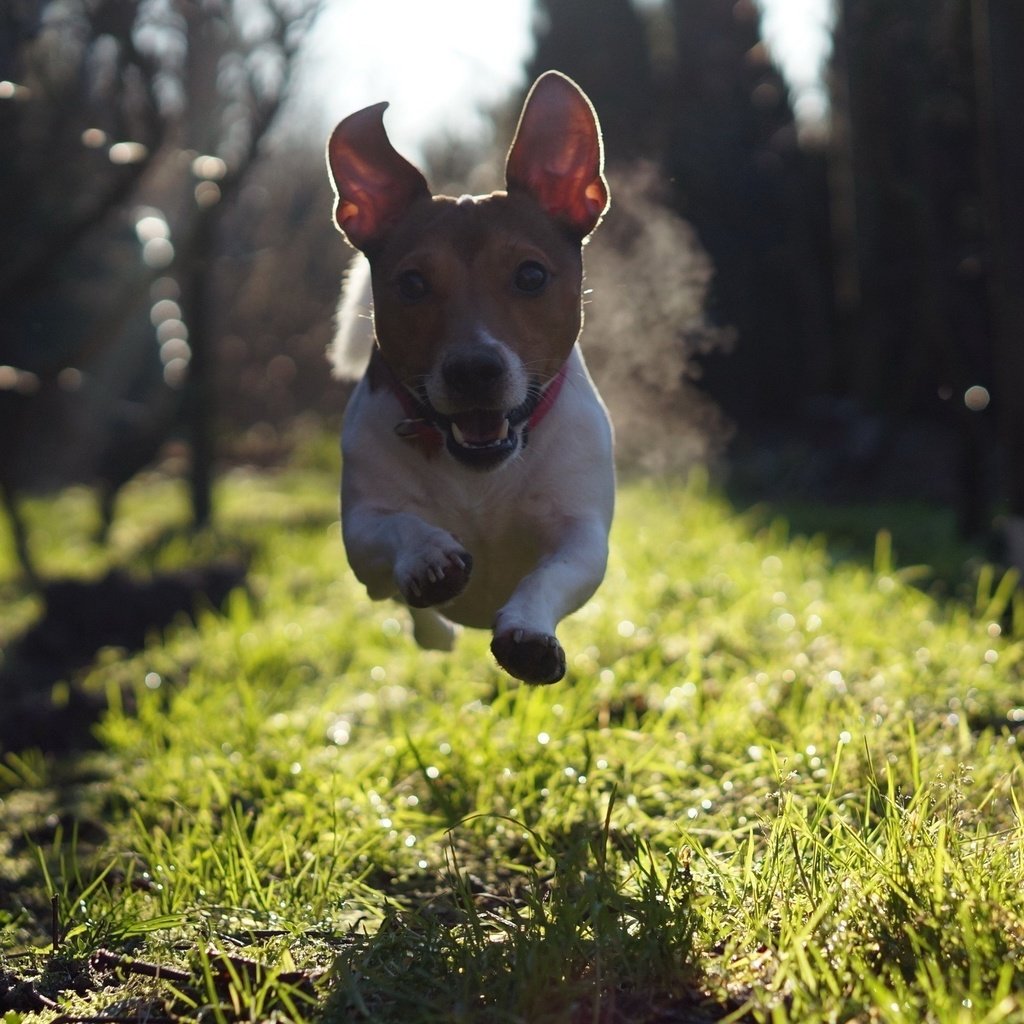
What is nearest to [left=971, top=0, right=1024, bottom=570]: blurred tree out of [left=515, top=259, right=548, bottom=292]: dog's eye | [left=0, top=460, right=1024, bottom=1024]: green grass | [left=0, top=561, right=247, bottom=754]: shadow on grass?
[left=0, top=460, right=1024, bottom=1024]: green grass

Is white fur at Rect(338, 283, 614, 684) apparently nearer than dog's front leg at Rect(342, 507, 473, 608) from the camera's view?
No

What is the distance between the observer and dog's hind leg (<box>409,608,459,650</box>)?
3.56 metres

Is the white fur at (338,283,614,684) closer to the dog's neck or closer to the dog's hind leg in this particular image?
the dog's neck

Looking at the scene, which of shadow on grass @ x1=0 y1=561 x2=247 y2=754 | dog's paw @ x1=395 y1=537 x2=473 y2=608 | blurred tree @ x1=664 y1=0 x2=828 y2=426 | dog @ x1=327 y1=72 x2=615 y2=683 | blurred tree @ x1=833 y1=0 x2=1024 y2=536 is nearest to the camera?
dog's paw @ x1=395 y1=537 x2=473 y2=608

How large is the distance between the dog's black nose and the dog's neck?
165mm

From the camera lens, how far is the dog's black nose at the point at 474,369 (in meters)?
2.63

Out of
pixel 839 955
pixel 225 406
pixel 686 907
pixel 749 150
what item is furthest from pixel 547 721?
pixel 225 406

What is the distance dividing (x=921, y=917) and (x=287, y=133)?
57.8ft

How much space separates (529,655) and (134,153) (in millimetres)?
4520

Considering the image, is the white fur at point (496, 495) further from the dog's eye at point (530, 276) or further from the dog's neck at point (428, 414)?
the dog's eye at point (530, 276)


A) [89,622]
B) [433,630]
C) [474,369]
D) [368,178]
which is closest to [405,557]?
[474,369]

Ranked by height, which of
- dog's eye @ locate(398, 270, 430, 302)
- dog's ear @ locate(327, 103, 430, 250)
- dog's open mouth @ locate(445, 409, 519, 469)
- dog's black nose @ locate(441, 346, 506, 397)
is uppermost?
dog's ear @ locate(327, 103, 430, 250)

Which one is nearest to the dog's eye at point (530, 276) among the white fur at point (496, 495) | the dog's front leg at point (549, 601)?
the white fur at point (496, 495)

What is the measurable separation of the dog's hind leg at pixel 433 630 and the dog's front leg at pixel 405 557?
0.43 m
